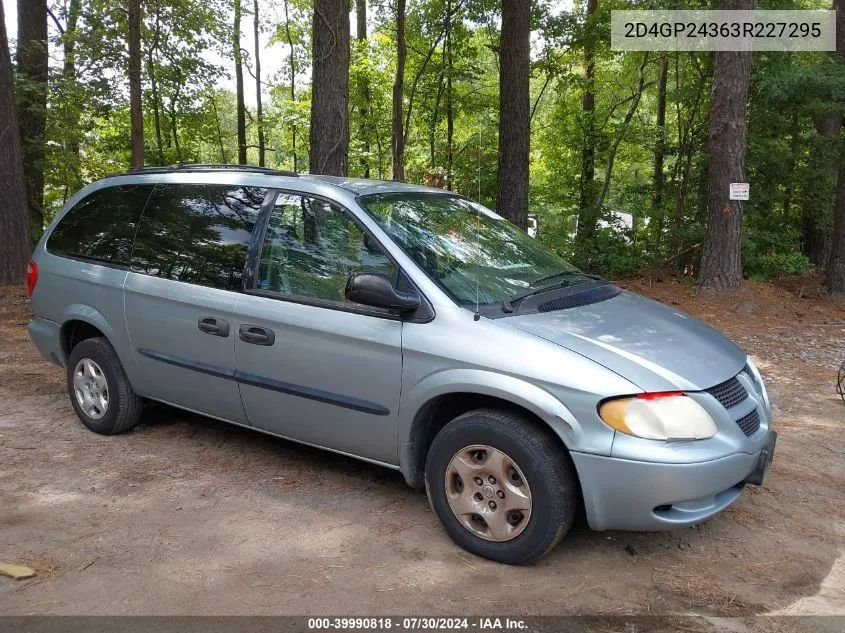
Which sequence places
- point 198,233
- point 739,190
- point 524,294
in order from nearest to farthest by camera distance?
point 524,294, point 198,233, point 739,190

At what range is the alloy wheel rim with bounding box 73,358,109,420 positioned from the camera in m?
5.06

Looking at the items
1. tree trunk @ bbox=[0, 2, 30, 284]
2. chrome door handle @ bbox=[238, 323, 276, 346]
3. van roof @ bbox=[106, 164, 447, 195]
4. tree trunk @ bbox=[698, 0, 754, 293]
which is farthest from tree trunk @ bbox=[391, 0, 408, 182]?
chrome door handle @ bbox=[238, 323, 276, 346]

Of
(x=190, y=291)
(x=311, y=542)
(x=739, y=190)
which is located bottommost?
(x=311, y=542)

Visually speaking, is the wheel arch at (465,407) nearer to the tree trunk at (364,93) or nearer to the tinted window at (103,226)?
the tinted window at (103,226)

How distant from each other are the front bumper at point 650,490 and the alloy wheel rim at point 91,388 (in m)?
3.57

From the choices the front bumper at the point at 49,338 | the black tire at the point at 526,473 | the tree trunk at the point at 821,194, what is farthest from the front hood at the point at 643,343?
the tree trunk at the point at 821,194

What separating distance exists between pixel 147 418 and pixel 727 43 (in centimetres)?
971

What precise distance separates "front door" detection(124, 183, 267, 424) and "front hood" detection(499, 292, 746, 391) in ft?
5.99

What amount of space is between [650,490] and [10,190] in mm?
10736

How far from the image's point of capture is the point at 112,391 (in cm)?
498

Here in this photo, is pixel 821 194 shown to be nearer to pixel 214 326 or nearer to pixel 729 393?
pixel 729 393

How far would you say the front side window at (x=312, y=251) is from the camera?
3859mm

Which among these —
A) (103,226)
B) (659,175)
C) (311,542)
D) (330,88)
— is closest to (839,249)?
(659,175)

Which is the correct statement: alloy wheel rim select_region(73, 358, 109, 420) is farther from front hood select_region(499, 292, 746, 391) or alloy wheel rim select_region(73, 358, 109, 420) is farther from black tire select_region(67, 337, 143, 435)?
front hood select_region(499, 292, 746, 391)
